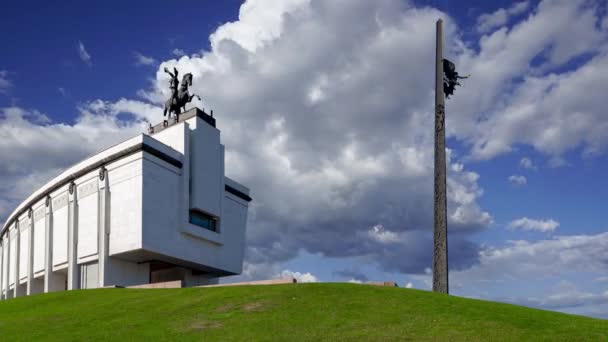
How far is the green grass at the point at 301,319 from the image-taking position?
24.3 m

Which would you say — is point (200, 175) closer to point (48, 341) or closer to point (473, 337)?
point (48, 341)

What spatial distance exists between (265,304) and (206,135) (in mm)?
43054

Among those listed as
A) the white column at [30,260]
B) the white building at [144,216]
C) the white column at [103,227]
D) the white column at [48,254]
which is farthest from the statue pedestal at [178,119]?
the white column at [30,260]

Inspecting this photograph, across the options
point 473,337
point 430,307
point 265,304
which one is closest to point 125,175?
point 265,304

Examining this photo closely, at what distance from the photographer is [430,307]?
28.4 meters

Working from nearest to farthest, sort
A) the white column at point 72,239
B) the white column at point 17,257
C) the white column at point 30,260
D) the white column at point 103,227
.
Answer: the white column at point 103,227 → the white column at point 72,239 → the white column at point 30,260 → the white column at point 17,257

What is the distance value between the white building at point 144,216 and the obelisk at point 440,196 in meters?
35.0

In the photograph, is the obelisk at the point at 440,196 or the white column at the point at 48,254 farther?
the white column at the point at 48,254

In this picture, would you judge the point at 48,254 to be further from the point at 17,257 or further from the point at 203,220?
the point at 203,220

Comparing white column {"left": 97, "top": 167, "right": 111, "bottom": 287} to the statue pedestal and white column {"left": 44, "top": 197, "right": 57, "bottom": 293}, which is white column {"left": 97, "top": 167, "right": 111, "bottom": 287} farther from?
white column {"left": 44, "top": 197, "right": 57, "bottom": 293}

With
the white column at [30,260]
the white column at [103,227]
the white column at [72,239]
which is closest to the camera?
the white column at [103,227]

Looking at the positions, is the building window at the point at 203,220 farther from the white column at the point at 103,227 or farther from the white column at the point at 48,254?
the white column at the point at 48,254

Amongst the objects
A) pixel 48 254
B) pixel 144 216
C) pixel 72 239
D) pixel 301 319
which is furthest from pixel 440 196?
pixel 48 254

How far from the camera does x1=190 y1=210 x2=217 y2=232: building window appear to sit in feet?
228
